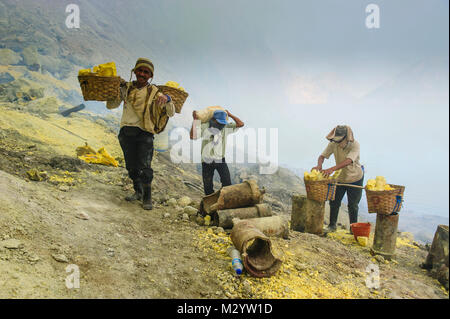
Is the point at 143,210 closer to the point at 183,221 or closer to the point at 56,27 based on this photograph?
the point at 183,221

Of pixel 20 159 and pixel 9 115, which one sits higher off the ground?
pixel 9 115

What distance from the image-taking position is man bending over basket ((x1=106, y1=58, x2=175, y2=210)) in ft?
13.5

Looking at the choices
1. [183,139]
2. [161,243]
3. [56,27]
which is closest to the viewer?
[161,243]

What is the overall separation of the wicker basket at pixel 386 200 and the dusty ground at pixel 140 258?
710 mm

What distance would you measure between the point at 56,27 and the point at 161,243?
139 feet

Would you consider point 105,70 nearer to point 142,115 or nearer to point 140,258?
point 142,115

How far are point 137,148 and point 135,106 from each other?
72 cm

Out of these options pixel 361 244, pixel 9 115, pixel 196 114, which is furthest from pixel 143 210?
pixel 9 115

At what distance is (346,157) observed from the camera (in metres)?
4.81

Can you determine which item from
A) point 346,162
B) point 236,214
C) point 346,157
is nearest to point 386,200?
point 346,162

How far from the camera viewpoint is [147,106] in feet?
13.7

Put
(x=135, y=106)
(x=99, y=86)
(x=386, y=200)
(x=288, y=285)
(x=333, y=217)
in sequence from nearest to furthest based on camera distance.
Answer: (x=288, y=285)
(x=386, y=200)
(x=99, y=86)
(x=135, y=106)
(x=333, y=217)

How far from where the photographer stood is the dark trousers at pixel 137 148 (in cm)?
431
